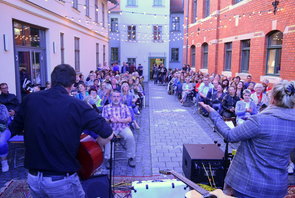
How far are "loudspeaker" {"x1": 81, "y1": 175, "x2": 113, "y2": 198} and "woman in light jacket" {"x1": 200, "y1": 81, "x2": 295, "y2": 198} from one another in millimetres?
1791

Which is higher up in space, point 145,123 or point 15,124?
point 15,124

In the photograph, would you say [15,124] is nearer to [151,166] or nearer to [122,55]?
[151,166]

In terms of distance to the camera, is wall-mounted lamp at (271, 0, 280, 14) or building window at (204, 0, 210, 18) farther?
building window at (204, 0, 210, 18)

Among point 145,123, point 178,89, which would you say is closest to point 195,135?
point 145,123

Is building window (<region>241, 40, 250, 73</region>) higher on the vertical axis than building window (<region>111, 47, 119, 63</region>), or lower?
lower

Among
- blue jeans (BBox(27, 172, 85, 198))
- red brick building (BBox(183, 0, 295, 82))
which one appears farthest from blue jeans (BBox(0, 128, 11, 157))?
red brick building (BBox(183, 0, 295, 82))

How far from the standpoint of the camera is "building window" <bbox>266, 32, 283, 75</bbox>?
9.12 m

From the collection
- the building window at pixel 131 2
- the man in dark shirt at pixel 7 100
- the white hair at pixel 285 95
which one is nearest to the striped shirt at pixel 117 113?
the man in dark shirt at pixel 7 100

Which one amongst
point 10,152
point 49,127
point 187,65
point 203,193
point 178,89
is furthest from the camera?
point 187,65

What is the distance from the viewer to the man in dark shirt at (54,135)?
2.01m

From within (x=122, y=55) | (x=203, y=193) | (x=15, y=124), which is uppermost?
(x=122, y=55)

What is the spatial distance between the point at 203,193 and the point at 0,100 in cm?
535

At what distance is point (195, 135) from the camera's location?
23.2 feet

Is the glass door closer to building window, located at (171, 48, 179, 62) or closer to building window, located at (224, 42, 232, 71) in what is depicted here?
building window, located at (224, 42, 232, 71)
